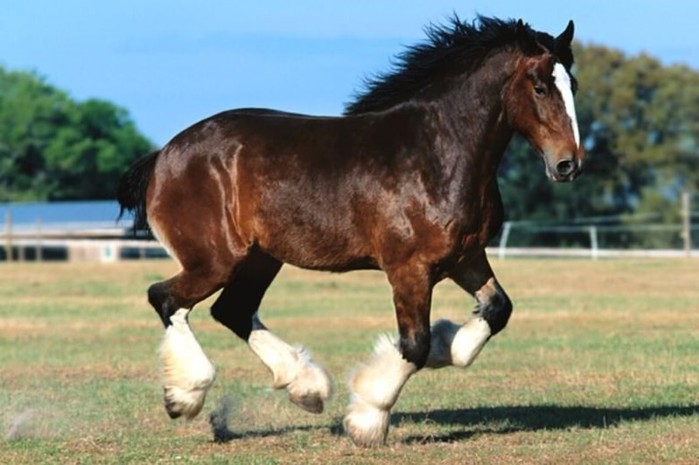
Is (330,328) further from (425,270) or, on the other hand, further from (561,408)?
(425,270)

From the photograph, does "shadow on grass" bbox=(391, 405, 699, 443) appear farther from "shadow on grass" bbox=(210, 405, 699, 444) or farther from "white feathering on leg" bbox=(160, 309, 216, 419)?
"white feathering on leg" bbox=(160, 309, 216, 419)

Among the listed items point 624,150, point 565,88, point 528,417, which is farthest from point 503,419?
point 624,150

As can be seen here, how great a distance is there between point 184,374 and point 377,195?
1.82m

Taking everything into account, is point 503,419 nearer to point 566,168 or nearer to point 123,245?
point 566,168

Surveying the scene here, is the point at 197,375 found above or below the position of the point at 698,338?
above

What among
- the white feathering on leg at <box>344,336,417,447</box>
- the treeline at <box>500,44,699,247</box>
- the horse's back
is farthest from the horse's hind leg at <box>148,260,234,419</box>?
the treeline at <box>500,44,699,247</box>

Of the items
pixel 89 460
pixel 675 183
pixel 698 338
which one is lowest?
pixel 675 183

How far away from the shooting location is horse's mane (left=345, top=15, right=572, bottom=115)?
10.2 meters

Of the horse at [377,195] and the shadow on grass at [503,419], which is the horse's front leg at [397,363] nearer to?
the horse at [377,195]

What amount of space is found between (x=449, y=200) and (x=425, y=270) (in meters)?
0.48

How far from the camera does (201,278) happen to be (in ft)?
34.3

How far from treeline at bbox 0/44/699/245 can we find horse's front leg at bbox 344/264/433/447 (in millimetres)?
41415

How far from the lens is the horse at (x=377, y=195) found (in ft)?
31.8

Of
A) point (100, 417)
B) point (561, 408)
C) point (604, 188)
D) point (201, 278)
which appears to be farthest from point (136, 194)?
point (604, 188)
